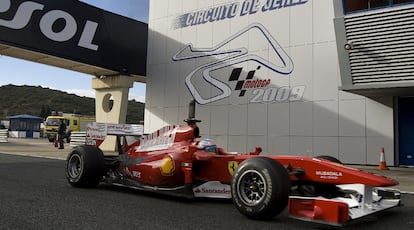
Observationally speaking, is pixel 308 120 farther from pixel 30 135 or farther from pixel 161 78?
pixel 30 135

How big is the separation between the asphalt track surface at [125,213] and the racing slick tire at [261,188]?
148 mm

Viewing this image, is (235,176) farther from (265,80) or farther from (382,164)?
(265,80)

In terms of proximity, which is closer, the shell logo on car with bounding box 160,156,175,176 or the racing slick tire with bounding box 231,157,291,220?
the racing slick tire with bounding box 231,157,291,220

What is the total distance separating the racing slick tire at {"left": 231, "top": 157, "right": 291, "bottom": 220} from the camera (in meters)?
4.88

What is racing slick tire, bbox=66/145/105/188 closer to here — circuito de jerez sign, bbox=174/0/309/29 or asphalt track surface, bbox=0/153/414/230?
asphalt track surface, bbox=0/153/414/230

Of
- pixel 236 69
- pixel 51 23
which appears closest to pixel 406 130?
pixel 236 69

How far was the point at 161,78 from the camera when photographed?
22422mm

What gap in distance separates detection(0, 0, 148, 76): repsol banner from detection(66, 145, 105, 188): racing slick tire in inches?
490

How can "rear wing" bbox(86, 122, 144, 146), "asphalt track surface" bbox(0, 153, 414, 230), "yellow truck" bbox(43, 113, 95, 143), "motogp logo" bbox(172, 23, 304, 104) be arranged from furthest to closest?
"yellow truck" bbox(43, 113, 95, 143)
"motogp logo" bbox(172, 23, 304, 104)
"rear wing" bbox(86, 122, 144, 146)
"asphalt track surface" bbox(0, 153, 414, 230)

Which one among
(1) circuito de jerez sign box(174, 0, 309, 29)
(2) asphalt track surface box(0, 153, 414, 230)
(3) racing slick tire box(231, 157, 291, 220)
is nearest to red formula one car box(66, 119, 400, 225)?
(3) racing slick tire box(231, 157, 291, 220)

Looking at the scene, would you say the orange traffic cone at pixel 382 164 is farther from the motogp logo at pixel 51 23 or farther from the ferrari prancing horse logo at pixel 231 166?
the motogp logo at pixel 51 23

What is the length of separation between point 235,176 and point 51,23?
16.8m

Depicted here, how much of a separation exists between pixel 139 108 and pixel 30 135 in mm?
79827

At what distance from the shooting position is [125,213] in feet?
17.6
